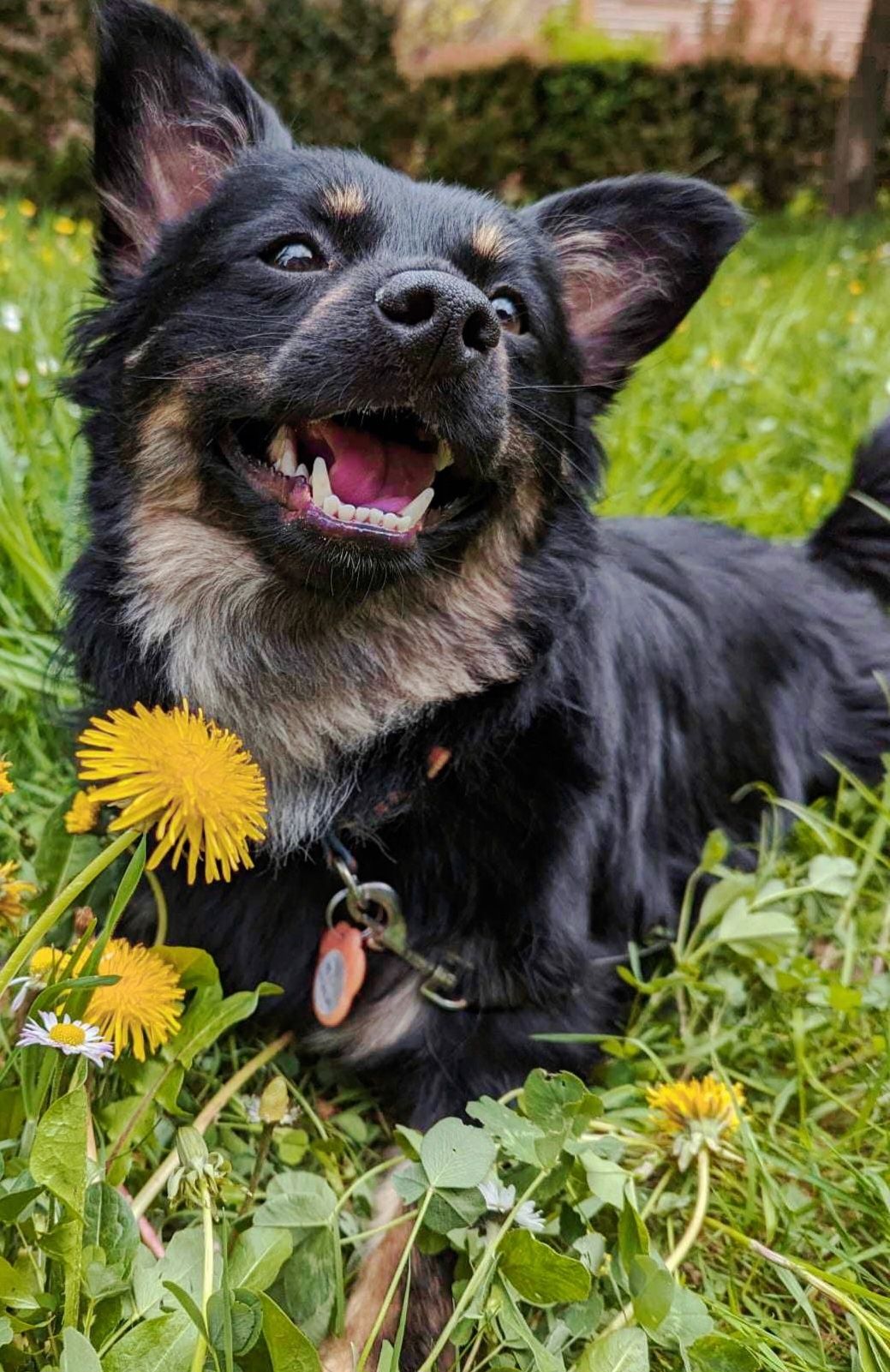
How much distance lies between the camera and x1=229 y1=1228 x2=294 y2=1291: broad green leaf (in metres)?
1.23

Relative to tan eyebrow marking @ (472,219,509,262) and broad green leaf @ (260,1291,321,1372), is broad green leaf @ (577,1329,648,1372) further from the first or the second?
tan eyebrow marking @ (472,219,509,262)

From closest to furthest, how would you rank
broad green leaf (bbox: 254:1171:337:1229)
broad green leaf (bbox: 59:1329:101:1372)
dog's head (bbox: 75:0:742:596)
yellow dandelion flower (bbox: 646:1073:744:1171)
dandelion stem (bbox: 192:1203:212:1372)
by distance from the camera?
1. broad green leaf (bbox: 59:1329:101:1372)
2. dandelion stem (bbox: 192:1203:212:1372)
3. broad green leaf (bbox: 254:1171:337:1229)
4. yellow dandelion flower (bbox: 646:1073:744:1171)
5. dog's head (bbox: 75:0:742:596)

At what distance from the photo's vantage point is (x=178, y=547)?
6.42 ft

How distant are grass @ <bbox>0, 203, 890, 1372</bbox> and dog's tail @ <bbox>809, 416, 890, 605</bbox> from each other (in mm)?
663

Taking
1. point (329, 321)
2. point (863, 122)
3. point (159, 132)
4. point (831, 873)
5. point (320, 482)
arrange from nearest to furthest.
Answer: point (329, 321) < point (320, 482) < point (159, 132) < point (831, 873) < point (863, 122)

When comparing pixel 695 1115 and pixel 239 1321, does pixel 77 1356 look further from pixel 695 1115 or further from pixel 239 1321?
pixel 695 1115

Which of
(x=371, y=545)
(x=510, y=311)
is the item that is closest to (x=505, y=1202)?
(x=371, y=545)

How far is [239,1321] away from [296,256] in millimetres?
1592

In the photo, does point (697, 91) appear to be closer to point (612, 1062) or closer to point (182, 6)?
point (182, 6)

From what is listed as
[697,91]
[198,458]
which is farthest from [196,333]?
[697,91]

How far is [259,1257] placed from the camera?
1.25 m

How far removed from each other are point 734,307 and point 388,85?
6.40 m

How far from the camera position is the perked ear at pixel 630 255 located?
7.10ft

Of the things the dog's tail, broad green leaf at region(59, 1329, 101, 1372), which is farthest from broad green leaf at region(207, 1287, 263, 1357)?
the dog's tail
